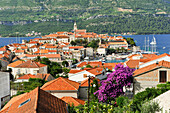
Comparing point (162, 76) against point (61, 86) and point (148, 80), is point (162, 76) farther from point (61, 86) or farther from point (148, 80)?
point (61, 86)

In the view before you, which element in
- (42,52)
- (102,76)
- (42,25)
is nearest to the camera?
(102,76)

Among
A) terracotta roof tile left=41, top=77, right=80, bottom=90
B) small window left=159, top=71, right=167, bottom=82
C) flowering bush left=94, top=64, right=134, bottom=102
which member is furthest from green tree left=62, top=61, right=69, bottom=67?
small window left=159, top=71, right=167, bottom=82

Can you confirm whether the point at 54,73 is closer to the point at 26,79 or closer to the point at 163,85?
the point at 26,79

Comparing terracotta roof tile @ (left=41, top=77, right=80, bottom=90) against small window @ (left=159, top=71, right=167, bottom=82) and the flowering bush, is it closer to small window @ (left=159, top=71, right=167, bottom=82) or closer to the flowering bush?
the flowering bush

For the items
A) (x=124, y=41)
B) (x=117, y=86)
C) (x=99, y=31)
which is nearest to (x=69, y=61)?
(x=124, y=41)

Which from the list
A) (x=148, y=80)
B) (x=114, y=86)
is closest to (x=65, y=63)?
(x=114, y=86)

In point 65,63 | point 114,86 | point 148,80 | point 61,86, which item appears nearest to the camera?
point 148,80

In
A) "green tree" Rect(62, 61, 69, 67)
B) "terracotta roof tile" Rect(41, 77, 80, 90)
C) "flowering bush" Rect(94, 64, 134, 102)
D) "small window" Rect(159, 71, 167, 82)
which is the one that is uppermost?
"small window" Rect(159, 71, 167, 82)

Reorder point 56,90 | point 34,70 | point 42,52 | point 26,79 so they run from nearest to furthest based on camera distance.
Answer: point 56,90
point 26,79
point 34,70
point 42,52

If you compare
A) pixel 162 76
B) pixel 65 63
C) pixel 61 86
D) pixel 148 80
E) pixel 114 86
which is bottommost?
pixel 65 63

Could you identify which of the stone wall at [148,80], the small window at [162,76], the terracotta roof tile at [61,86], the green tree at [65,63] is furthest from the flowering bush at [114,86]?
the green tree at [65,63]

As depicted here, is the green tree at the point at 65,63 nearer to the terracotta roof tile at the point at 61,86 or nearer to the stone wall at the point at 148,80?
the terracotta roof tile at the point at 61,86
